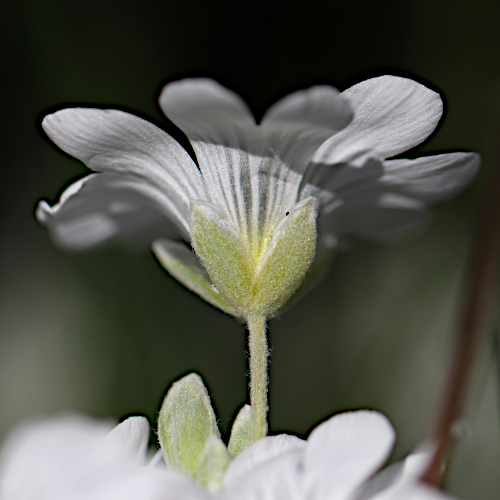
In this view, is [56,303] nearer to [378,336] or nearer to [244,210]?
[378,336]

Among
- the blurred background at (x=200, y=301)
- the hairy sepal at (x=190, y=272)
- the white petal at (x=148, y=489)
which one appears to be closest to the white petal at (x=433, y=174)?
the hairy sepal at (x=190, y=272)

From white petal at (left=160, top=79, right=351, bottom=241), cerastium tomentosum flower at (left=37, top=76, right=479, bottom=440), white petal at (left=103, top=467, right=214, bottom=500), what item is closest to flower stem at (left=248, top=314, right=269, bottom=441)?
cerastium tomentosum flower at (left=37, top=76, right=479, bottom=440)

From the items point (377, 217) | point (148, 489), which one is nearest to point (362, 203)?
point (377, 217)

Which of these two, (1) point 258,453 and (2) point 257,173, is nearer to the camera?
(1) point 258,453

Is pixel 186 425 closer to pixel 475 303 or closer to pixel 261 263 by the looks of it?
pixel 261 263

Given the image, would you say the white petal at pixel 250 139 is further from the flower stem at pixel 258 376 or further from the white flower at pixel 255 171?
the flower stem at pixel 258 376

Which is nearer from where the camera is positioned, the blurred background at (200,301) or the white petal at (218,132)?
the white petal at (218,132)
